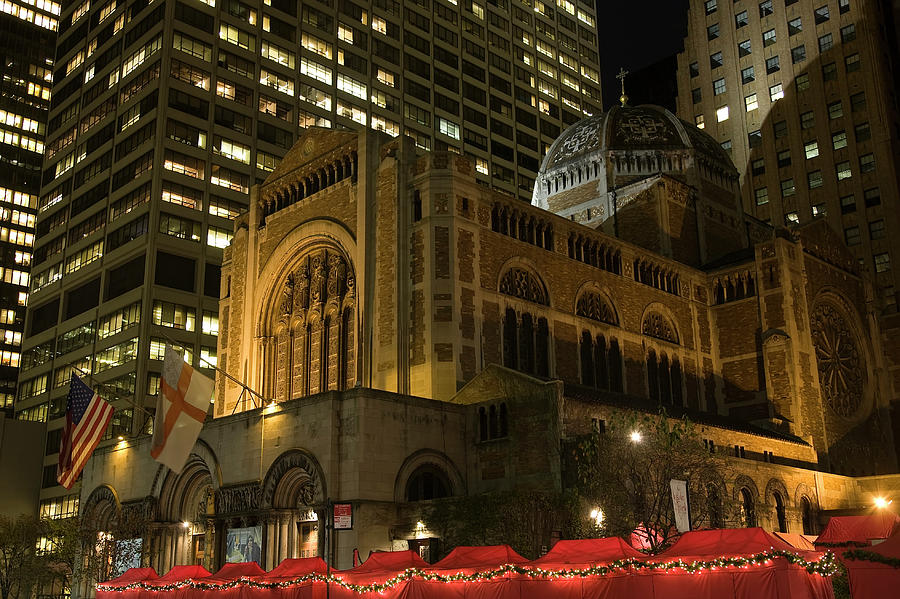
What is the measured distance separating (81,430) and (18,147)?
8949 centimetres

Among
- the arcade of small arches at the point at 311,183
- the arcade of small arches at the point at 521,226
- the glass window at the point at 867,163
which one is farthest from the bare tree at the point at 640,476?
the glass window at the point at 867,163

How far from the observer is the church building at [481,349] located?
1560 inches

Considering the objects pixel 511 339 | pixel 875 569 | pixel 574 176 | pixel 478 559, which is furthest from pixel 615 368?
pixel 875 569

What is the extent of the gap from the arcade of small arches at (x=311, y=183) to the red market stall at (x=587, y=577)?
95.9 feet

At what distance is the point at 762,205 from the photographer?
88.4 metres

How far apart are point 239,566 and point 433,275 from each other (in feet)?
59.1

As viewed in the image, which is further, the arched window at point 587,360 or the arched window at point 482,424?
the arched window at point 587,360

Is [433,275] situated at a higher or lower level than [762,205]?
lower

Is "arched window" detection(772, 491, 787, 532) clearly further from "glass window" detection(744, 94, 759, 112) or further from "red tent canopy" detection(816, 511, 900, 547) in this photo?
"glass window" detection(744, 94, 759, 112)

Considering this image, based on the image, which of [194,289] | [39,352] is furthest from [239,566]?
[39,352]

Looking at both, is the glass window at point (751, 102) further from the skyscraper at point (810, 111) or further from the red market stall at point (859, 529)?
the red market stall at point (859, 529)

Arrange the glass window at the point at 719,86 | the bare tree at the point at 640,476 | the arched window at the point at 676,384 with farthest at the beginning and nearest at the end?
the glass window at the point at 719,86
the arched window at the point at 676,384
the bare tree at the point at 640,476

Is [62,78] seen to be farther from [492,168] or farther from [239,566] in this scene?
[239,566]

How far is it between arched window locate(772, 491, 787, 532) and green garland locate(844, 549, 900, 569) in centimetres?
2330
